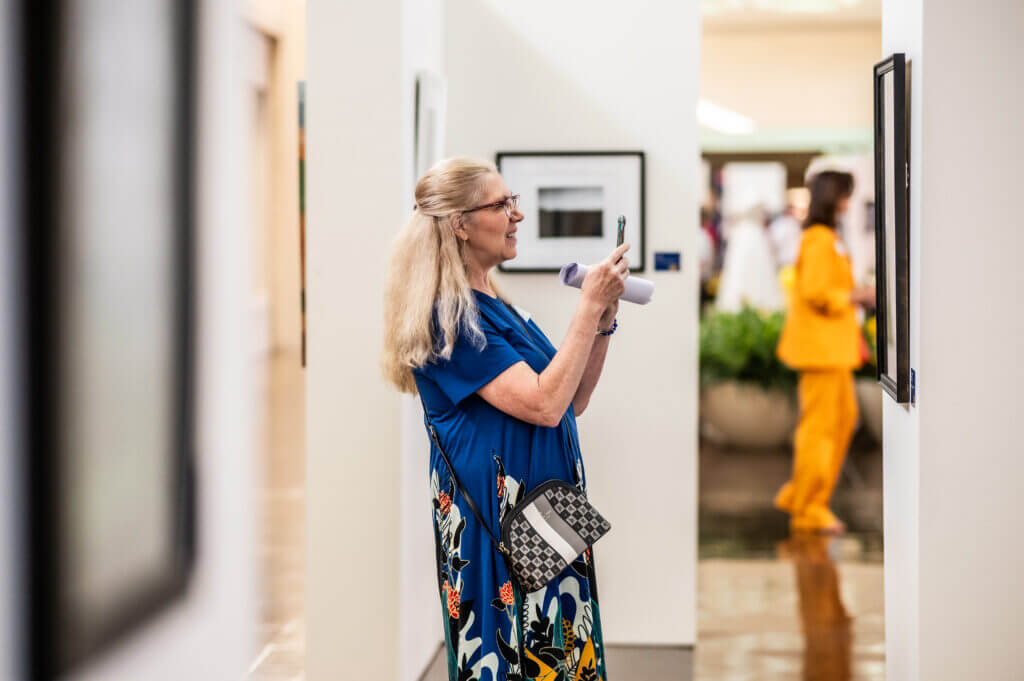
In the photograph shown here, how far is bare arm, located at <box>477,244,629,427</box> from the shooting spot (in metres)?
1.95

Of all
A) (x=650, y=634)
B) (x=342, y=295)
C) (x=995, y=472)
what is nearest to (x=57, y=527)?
(x=995, y=472)

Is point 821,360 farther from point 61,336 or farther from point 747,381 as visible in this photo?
point 61,336

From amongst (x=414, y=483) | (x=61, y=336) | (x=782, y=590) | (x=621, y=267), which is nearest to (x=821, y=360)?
(x=782, y=590)

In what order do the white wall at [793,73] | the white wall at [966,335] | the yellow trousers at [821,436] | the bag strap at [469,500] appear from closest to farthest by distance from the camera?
the bag strap at [469,500] → the white wall at [966,335] → the yellow trousers at [821,436] → the white wall at [793,73]

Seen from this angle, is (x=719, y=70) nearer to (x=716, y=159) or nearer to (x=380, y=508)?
(x=716, y=159)

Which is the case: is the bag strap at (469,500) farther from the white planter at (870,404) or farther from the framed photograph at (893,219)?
the white planter at (870,404)

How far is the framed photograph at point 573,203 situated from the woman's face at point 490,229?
170cm

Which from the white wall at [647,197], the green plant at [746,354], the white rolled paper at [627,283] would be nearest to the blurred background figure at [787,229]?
the green plant at [746,354]

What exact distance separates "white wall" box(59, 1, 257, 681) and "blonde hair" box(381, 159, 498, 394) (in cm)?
139

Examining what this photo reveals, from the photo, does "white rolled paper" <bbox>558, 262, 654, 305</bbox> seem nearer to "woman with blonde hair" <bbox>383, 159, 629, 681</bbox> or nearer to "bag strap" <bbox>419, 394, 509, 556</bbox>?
"woman with blonde hair" <bbox>383, 159, 629, 681</bbox>

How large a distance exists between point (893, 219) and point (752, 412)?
16.5 feet

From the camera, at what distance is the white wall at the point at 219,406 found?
56cm

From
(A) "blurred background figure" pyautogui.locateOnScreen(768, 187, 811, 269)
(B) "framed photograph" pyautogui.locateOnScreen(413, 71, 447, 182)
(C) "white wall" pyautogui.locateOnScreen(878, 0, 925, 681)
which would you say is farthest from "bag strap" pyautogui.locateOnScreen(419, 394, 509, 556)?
(A) "blurred background figure" pyautogui.locateOnScreen(768, 187, 811, 269)

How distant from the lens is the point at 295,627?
156 inches
